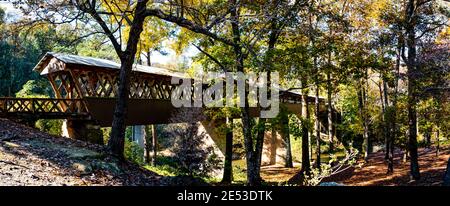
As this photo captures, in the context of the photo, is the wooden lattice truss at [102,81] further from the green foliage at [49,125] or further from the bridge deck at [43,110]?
the green foliage at [49,125]

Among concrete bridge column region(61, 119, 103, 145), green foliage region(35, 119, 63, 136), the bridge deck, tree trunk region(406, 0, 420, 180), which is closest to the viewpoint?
tree trunk region(406, 0, 420, 180)

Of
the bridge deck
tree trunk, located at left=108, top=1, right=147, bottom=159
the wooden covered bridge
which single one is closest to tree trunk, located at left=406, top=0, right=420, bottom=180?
tree trunk, located at left=108, top=1, right=147, bottom=159

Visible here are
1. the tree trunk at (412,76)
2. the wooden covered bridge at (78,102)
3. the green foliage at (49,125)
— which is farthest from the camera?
the green foliage at (49,125)

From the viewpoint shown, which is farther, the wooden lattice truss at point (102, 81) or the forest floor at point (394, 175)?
the wooden lattice truss at point (102, 81)

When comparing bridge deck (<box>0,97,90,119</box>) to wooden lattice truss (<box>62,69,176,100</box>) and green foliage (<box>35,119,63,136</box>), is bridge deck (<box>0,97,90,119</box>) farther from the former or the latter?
green foliage (<box>35,119,63,136</box>)

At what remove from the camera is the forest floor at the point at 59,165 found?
7223 mm

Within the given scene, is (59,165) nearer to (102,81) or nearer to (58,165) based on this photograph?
(58,165)

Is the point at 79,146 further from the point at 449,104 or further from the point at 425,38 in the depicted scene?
the point at 449,104

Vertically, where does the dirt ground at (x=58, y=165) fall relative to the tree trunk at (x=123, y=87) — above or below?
below

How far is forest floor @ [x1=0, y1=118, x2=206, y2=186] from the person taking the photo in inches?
284

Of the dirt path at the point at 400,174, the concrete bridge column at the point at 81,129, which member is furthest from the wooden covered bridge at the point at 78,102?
the dirt path at the point at 400,174

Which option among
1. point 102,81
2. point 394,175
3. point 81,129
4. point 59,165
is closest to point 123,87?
point 59,165

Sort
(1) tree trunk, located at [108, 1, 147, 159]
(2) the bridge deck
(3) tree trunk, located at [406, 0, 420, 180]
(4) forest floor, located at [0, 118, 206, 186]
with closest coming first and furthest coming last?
(4) forest floor, located at [0, 118, 206, 186], (1) tree trunk, located at [108, 1, 147, 159], (3) tree trunk, located at [406, 0, 420, 180], (2) the bridge deck
